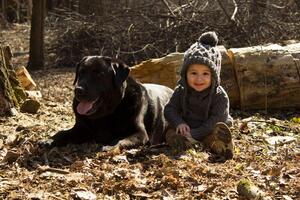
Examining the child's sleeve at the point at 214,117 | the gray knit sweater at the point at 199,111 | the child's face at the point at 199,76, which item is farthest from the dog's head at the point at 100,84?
the child's sleeve at the point at 214,117

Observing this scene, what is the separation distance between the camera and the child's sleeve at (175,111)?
548 centimetres

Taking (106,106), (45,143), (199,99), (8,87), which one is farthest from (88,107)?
(8,87)

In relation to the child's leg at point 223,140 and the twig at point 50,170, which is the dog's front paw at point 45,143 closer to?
the twig at point 50,170

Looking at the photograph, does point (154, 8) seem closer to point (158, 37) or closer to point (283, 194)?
point (158, 37)

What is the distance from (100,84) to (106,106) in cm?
23

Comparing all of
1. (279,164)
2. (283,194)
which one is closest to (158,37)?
(279,164)

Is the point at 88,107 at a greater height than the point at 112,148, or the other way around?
the point at 88,107

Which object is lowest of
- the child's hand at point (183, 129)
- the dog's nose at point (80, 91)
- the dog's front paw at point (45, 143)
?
the dog's front paw at point (45, 143)

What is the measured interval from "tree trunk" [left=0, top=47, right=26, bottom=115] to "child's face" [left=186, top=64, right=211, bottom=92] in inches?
96.7

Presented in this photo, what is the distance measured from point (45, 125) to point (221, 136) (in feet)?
7.61

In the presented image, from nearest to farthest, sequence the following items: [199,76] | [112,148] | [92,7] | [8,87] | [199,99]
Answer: [112,148] → [199,76] → [199,99] → [8,87] → [92,7]

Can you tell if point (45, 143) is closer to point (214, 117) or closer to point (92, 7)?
point (214, 117)

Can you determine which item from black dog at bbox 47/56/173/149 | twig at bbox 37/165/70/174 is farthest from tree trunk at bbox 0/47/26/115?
twig at bbox 37/165/70/174

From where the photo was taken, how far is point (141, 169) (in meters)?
4.61
